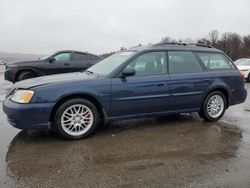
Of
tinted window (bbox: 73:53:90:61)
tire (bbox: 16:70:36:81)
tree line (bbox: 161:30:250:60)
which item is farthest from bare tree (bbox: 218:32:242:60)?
tire (bbox: 16:70:36:81)

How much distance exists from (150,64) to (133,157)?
2.18 metres

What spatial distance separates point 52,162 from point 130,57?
A: 252 centimetres

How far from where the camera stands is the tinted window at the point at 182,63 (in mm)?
6396

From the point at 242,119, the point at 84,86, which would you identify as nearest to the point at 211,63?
the point at 242,119

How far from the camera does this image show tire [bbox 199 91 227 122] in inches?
265

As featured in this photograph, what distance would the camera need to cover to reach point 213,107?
6.83 m

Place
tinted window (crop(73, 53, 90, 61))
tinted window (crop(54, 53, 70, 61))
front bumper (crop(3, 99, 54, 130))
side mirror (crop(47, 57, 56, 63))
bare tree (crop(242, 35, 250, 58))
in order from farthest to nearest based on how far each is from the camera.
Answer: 1. bare tree (crop(242, 35, 250, 58))
2. tinted window (crop(73, 53, 90, 61))
3. tinted window (crop(54, 53, 70, 61))
4. side mirror (crop(47, 57, 56, 63))
5. front bumper (crop(3, 99, 54, 130))

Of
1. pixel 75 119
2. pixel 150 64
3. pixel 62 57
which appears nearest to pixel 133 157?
pixel 75 119

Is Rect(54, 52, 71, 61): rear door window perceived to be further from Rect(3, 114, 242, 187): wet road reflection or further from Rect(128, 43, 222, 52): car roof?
Rect(3, 114, 242, 187): wet road reflection

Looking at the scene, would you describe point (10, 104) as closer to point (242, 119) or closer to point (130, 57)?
point (130, 57)

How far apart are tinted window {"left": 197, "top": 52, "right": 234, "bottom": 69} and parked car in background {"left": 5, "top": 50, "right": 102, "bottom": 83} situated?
21.8 feet

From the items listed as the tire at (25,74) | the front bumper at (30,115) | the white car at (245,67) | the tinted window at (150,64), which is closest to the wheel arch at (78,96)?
the front bumper at (30,115)

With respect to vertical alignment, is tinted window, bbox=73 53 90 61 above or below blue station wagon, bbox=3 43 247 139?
A: above

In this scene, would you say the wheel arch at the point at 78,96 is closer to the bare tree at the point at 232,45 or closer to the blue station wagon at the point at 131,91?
the blue station wagon at the point at 131,91
